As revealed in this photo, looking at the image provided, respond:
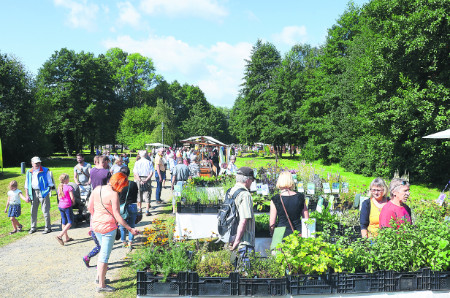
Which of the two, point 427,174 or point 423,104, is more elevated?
point 423,104

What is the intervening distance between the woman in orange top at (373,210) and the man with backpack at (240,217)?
4.88ft

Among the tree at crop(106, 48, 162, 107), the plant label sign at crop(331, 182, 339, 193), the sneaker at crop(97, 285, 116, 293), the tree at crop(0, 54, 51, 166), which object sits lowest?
the sneaker at crop(97, 285, 116, 293)

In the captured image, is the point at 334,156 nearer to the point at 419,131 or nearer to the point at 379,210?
the point at 419,131

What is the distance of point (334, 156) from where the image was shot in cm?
2750

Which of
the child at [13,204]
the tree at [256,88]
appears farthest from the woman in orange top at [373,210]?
the tree at [256,88]

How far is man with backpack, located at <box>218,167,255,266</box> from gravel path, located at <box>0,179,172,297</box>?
213cm

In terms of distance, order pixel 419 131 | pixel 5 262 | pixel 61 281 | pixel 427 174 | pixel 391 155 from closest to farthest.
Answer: pixel 61 281
pixel 5 262
pixel 419 131
pixel 427 174
pixel 391 155

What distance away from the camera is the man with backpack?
389cm

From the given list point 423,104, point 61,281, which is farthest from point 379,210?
point 423,104

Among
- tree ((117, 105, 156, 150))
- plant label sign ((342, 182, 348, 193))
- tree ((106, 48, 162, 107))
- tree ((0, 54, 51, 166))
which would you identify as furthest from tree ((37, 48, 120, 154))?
plant label sign ((342, 182, 348, 193))

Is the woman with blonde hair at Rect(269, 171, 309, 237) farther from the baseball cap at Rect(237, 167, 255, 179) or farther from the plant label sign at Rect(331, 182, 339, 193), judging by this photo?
the plant label sign at Rect(331, 182, 339, 193)

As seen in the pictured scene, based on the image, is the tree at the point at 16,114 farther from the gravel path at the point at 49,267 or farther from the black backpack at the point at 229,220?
the black backpack at the point at 229,220

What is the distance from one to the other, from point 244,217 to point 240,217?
58 mm

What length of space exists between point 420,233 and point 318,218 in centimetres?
147
